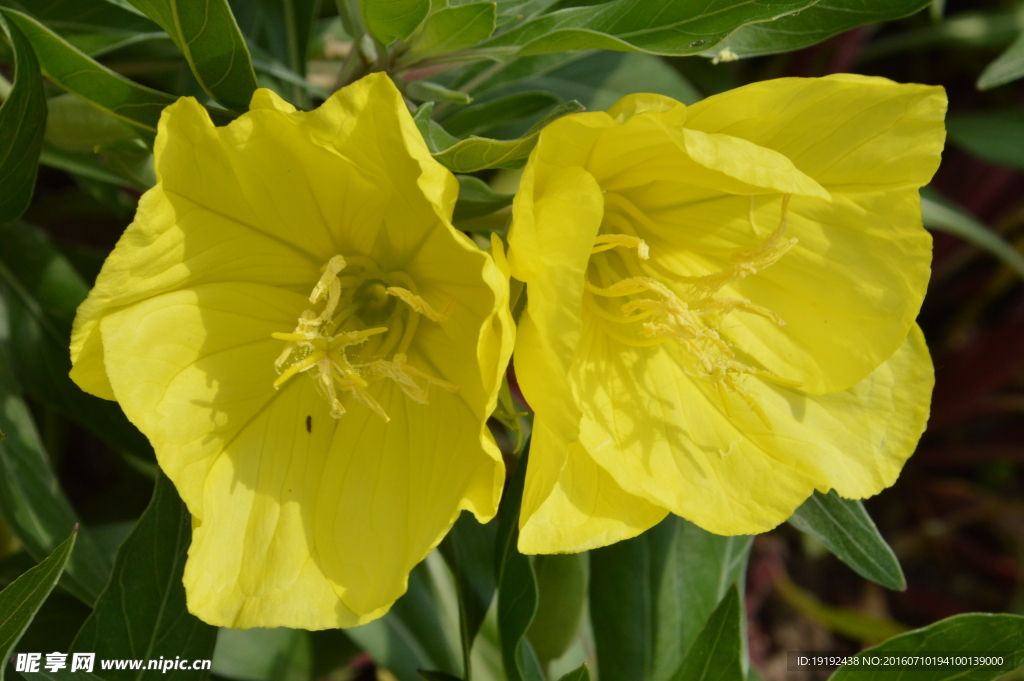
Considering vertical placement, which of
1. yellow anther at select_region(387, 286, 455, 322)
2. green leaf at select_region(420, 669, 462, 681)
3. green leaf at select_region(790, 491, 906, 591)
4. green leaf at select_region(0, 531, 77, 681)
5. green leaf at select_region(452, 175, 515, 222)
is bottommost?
green leaf at select_region(420, 669, 462, 681)

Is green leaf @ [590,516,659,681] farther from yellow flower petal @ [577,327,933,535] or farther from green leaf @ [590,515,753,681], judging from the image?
yellow flower petal @ [577,327,933,535]

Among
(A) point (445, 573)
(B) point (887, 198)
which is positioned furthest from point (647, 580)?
(B) point (887, 198)

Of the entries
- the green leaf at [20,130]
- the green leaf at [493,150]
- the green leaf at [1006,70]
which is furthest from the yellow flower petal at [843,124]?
the green leaf at [20,130]

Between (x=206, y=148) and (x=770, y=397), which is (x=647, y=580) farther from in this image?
(x=206, y=148)

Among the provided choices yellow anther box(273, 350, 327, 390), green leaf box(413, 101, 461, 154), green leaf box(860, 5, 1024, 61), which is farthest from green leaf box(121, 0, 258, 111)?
green leaf box(860, 5, 1024, 61)

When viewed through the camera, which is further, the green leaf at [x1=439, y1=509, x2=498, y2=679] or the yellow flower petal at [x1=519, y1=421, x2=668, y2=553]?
the green leaf at [x1=439, y1=509, x2=498, y2=679]

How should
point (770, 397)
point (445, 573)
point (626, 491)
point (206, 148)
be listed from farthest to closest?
point (445, 573)
point (770, 397)
point (626, 491)
point (206, 148)

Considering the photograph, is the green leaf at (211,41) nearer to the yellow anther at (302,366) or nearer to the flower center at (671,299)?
the yellow anther at (302,366)
